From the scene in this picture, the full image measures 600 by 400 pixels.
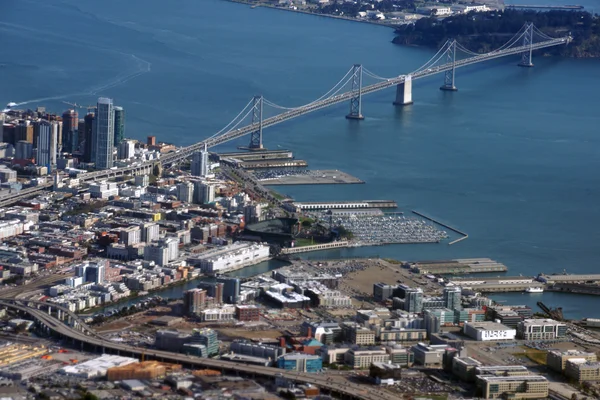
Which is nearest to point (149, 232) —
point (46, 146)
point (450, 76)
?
point (46, 146)

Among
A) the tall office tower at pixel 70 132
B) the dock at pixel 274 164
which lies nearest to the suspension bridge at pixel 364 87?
the dock at pixel 274 164

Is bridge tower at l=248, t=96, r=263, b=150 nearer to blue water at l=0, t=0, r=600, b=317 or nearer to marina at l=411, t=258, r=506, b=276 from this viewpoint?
blue water at l=0, t=0, r=600, b=317

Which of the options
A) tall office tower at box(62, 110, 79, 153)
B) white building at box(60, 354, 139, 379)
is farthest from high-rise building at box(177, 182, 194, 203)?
white building at box(60, 354, 139, 379)

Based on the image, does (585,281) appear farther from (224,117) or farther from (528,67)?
(528,67)

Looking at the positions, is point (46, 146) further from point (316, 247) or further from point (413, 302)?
point (413, 302)

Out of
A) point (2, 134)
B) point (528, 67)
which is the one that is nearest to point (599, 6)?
point (528, 67)

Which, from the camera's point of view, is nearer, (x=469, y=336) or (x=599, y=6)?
(x=469, y=336)
